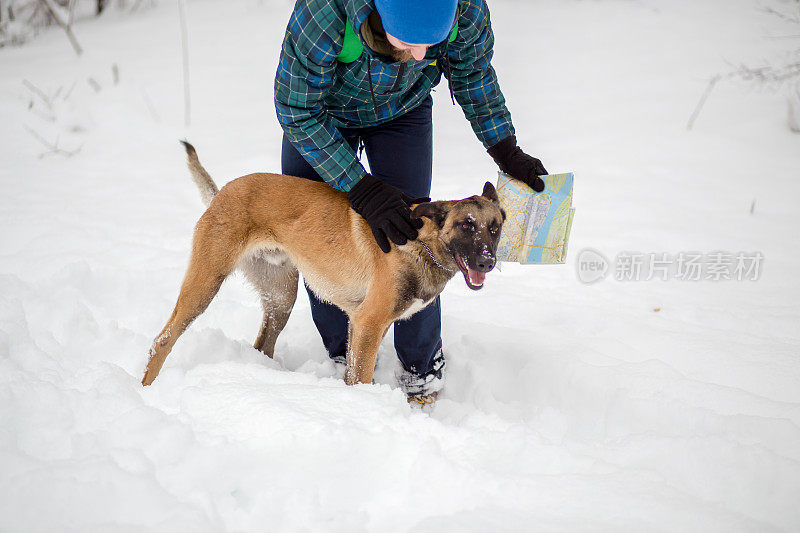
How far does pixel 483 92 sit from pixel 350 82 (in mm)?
705

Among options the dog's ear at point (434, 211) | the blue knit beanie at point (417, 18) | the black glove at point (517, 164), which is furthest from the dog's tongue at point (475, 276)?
the blue knit beanie at point (417, 18)

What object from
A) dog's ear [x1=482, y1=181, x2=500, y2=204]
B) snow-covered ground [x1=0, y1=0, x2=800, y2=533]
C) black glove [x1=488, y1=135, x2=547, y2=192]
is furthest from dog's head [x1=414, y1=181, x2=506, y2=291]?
snow-covered ground [x1=0, y1=0, x2=800, y2=533]

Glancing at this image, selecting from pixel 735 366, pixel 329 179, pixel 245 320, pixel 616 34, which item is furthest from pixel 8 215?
pixel 616 34

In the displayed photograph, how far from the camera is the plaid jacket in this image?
6.64 ft

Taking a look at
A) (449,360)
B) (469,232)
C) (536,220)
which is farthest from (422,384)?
(536,220)

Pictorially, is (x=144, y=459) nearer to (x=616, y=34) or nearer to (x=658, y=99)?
(x=658, y=99)

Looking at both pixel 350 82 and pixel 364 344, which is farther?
pixel 364 344

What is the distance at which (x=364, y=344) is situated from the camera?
249 centimetres

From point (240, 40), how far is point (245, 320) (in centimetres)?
829

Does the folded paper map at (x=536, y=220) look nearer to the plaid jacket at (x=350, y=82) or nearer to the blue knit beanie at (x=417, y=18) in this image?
the plaid jacket at (x=350, y=82)

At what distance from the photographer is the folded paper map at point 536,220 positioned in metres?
2.48

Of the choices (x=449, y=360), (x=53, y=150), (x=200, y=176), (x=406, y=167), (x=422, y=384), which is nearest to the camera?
(x=406, y=167)

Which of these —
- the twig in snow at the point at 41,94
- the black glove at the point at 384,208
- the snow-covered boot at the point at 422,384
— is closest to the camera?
the black glove at the point at 384,208

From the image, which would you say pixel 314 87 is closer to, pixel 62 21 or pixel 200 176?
pixel 200 176
